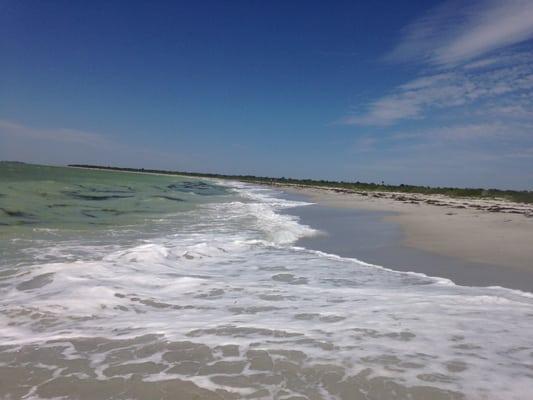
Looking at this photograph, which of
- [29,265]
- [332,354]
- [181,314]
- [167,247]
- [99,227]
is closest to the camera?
[332,354]

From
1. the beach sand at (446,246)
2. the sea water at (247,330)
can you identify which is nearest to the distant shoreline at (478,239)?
the beach sand at (446,246)

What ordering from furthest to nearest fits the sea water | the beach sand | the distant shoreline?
1. the distant shoreline
2. the beach sand
3. the sea water

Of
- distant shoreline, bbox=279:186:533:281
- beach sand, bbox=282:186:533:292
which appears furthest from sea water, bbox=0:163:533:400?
distant shoreline, bbox=279:186:533:281

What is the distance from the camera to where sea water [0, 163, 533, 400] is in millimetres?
3594

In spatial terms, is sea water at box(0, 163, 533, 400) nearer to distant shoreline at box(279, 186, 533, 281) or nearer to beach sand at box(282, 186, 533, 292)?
beach sand at box(282, 186, 533, 292)

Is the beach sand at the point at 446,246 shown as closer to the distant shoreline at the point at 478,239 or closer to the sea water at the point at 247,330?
the distant shoreline at the point at 478,239

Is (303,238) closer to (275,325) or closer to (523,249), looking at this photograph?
(523,249)

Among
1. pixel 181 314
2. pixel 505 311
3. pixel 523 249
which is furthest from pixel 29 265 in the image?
pixel 523 249

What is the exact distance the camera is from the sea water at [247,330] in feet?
11.8

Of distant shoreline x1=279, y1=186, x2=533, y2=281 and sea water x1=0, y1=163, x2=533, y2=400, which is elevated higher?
distant shoreline x1=279, y1=186, x2=533, y2=281

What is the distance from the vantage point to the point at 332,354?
4.26 meters

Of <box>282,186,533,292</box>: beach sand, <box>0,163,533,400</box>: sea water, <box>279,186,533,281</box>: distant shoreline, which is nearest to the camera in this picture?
<box>0,163,533,400</box>: sea water

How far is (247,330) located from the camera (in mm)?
4902

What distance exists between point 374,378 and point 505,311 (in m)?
2.82
